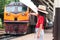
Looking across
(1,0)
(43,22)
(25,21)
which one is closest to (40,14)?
(43,22)

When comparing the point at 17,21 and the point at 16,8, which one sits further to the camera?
the point at 16,8

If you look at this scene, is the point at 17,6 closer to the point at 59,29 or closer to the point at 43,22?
the point at 43,22

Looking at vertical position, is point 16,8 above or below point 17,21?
above

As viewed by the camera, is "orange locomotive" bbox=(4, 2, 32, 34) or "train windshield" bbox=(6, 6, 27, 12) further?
"train windshield" bbox=(6, 6, 27, 12)

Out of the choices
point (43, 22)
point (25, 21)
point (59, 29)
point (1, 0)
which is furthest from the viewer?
point (1, 0)

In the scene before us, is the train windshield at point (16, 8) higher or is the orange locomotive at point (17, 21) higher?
the train windshield at point (16, 8)

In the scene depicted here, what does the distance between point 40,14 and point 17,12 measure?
1473 cm

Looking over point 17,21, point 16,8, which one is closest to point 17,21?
point 17,21

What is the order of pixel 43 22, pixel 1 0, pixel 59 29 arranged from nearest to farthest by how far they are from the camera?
pixel 59 29 → pixel 43 22 → pixel 1 0

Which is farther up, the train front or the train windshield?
the train windshield

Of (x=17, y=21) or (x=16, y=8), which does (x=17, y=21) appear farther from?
(x=16, y=8)

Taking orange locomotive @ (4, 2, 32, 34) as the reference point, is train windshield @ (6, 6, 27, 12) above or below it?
above

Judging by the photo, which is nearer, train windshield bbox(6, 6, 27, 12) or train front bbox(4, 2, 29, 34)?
train front bbox(4, 2, 29, 34)

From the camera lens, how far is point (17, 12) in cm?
2181
